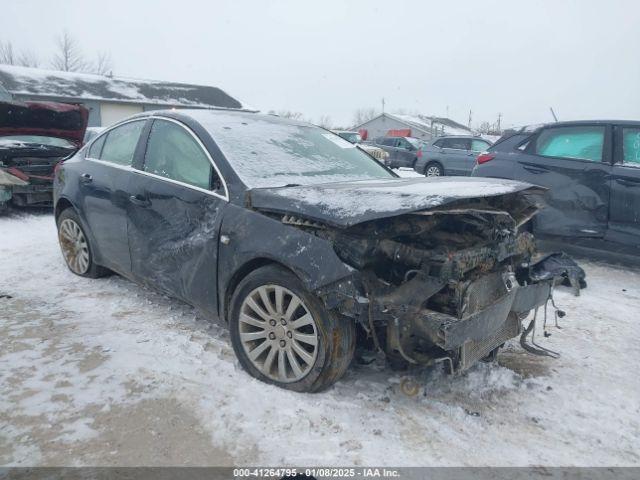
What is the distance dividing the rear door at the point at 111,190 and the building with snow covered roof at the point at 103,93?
26.1 m

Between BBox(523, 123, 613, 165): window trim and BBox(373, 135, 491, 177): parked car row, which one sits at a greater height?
BBox(373, 135, 491, 177): parked car row

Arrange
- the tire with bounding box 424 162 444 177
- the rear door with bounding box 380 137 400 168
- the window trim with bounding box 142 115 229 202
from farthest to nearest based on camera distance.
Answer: the rear door with bounding box 380 137 400 168 → the tire with bounding box 424 162 444 177 → the window trim with bounding box 142 115 229 202

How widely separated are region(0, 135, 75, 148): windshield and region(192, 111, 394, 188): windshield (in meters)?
5.74

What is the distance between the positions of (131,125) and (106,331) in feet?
5.84

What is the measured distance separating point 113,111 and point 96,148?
100ft

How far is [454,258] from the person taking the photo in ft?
8.38

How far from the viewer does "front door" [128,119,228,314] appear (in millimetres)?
3256

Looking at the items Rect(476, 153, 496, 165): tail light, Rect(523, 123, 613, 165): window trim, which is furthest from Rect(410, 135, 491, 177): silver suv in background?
Rect(523, 123, 613, 165): window trim

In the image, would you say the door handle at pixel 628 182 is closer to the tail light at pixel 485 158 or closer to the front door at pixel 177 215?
the tail light at pixel 485 158

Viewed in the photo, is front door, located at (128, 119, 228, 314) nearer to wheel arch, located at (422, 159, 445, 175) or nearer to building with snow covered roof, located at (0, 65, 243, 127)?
wheel arch, located at (422, 159, 445, 175)

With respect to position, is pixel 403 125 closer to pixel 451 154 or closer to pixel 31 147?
pixel 451 154

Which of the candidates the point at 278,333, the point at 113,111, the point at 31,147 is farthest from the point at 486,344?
the point at 113,111

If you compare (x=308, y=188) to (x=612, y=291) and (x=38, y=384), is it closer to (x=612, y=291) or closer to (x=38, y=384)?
(x=38, y=384)

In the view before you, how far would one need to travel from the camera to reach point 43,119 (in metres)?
8.09
